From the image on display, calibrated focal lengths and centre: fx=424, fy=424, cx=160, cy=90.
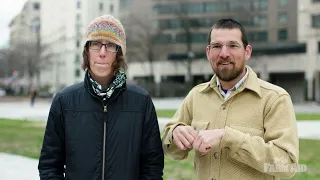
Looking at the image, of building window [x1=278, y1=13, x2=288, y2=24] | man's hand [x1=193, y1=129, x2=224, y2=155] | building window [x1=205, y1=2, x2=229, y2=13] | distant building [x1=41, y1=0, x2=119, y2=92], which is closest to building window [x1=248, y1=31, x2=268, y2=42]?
building window [x1=278, y1=13, x2=288, y2=24]

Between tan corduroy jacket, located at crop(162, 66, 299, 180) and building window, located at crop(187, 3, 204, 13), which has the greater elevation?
building window, located at crop(187, 3, 204, 13)

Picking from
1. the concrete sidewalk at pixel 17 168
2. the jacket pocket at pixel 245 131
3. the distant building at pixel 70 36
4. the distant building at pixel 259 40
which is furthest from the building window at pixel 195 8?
the jacket pocket at pixel 245 131

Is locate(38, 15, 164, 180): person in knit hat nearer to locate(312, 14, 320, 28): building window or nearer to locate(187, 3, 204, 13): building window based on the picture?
locate(312, 14, 320, 28): building window

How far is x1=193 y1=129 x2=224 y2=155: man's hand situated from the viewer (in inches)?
100

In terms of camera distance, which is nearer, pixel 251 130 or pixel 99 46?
pixel 251 130

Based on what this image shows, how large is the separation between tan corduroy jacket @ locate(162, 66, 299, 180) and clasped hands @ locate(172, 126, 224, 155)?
6 centimetres

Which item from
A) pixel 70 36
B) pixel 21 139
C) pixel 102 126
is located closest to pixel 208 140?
pixel 102 126

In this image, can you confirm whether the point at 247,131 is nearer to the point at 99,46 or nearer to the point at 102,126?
the point at 102,126

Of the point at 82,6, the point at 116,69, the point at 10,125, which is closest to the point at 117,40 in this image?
the point at 116,69

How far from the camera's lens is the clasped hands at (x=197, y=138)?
8.39 feet

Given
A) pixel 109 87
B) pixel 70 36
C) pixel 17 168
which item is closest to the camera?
pixel 109 87

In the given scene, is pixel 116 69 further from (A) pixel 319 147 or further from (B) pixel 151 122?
(A) pixel 319 147

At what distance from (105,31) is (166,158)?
6859 mm

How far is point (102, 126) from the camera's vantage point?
9.44 ft
